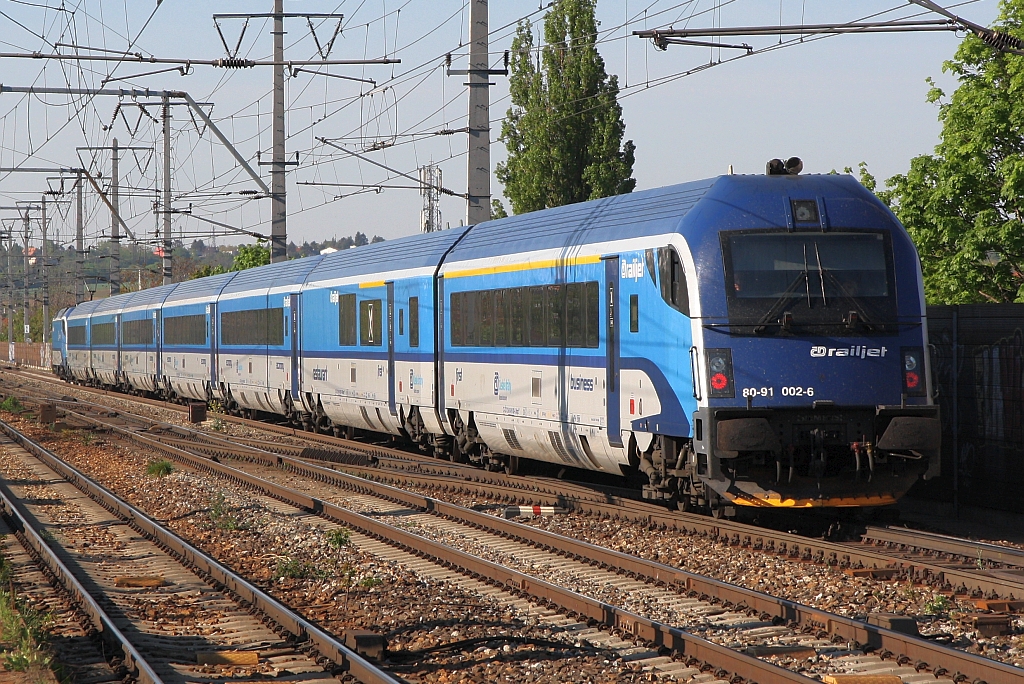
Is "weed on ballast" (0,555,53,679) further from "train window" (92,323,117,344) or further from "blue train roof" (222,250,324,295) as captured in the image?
"train window" (92,323,117,344)

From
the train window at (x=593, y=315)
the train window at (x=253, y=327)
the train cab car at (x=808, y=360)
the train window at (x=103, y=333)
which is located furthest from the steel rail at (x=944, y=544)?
the train window at (x=103, y=333)

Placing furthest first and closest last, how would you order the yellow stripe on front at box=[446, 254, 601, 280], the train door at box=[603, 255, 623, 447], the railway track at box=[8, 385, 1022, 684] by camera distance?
the yellow stripe on front at box=[446, 254, 601, 280], the train door at box=[603, 255, 623, 447], the railway track at box=[8, 385, 1022, 684]

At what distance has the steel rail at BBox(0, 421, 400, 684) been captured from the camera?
300 inches

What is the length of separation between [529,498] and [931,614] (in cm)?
690

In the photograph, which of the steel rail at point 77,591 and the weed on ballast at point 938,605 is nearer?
the steel rail at point 77,591

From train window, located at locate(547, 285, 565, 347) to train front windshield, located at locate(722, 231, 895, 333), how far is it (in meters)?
3.33

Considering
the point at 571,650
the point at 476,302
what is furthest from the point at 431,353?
the point at 571,650

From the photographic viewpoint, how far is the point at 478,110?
22984 mm

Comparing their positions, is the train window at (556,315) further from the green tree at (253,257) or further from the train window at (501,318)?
the green tree at (253,257)

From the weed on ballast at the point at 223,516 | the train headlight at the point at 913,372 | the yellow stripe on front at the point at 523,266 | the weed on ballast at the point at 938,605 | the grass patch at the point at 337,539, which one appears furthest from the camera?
the weed on ballast at the point at 223,516

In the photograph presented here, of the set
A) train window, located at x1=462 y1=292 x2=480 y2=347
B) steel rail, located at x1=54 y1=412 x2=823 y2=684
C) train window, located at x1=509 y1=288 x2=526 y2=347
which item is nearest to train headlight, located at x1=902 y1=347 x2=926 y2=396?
steel rail, located at x1=54 y1=412 x2=823 y2=684

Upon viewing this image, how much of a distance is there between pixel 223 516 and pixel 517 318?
436cm

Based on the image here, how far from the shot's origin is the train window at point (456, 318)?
17672 millimetres

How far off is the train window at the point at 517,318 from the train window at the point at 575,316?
123cm
